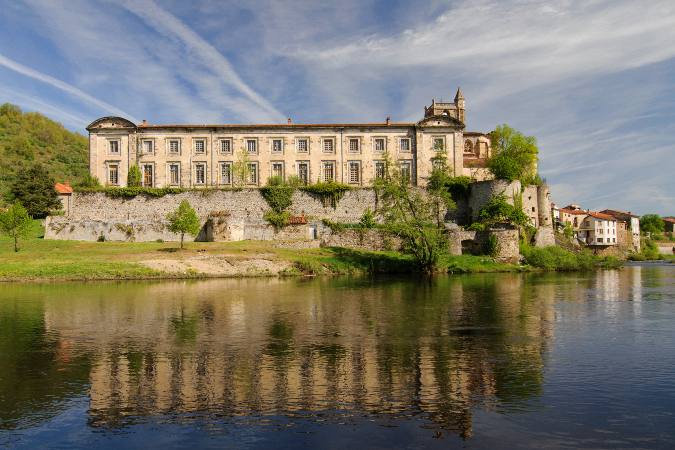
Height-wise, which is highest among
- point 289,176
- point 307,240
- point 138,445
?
point 289,176

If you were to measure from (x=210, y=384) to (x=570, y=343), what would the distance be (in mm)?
10176

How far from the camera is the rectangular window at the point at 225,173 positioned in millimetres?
59812

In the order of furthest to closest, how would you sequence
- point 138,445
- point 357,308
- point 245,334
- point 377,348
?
point 357,308 → point 245,334 → point 377,348 → point 138,445

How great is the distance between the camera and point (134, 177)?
57.9 meters

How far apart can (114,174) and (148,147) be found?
4.42 meters

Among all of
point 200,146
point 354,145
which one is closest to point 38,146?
point 200,146

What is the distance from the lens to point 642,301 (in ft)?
85.7

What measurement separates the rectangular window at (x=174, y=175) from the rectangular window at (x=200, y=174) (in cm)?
184

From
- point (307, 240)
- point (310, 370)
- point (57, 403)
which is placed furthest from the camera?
point (307, 240)

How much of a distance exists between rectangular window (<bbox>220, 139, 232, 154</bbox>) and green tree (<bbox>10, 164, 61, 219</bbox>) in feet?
56.4

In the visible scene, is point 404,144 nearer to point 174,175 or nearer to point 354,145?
point 354,145

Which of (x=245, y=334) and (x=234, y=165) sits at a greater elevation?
(x=234, y=165)

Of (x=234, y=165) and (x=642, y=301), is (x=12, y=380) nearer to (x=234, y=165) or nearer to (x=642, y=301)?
(x=642, y=301)

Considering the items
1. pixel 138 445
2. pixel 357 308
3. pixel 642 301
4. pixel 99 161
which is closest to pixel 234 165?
pixel 99 161
